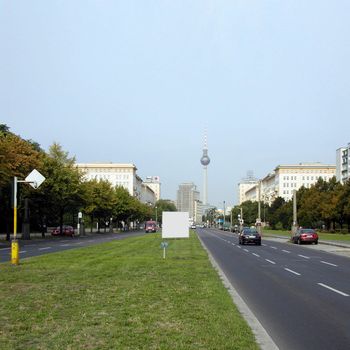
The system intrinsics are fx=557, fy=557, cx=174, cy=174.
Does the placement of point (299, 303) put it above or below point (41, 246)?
above

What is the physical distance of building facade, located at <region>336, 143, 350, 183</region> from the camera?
175 m

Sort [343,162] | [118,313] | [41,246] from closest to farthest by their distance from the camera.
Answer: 1. [118,313]
2. [41,246]
3. [343,162]

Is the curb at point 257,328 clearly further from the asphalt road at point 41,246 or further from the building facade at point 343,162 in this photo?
the building facade at point 343,162

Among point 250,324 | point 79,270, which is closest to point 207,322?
point 250,324

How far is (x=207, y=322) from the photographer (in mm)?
9180

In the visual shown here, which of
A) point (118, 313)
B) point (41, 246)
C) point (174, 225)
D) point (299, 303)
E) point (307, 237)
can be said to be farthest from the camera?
point (307, 237)

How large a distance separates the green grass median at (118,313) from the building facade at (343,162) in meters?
167

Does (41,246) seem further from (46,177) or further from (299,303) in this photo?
(299,303)

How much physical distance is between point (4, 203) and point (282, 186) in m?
155

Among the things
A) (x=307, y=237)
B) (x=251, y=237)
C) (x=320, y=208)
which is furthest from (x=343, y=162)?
(x=251, y=237)

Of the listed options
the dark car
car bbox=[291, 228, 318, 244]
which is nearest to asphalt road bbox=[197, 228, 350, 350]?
the dark car

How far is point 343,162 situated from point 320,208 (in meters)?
88.4

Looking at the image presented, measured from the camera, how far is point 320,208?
98.6m

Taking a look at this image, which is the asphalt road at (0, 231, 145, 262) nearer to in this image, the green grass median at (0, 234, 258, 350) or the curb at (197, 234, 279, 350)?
the green grass median at (0, 234, 258, 350)
